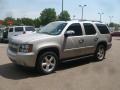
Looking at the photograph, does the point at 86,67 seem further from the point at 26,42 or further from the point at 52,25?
the point at 26,42

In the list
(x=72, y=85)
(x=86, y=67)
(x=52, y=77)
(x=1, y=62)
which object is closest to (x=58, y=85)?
(x=72, y=85)

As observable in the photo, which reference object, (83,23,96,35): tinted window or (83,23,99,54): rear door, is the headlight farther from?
(83,23,96,35): tinted window

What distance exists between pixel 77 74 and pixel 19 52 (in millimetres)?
2064

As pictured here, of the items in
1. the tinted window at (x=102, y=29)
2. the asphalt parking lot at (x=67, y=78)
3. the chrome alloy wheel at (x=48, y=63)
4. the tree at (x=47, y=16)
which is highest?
the tree at (x=47, y=16)

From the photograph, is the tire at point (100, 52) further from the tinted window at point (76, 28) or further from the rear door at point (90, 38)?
the tinted window at point (76, 28)

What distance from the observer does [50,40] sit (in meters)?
8.24

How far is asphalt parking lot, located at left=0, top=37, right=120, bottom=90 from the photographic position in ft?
22.1

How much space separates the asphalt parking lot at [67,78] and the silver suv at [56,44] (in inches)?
16.9

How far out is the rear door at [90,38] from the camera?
976 cm

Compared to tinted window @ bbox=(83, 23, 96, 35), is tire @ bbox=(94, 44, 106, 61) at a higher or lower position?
Result: lower

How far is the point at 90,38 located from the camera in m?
9.91

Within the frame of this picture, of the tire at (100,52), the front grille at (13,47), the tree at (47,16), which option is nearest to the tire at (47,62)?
the front grille at (13,47)

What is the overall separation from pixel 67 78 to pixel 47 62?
1.01m

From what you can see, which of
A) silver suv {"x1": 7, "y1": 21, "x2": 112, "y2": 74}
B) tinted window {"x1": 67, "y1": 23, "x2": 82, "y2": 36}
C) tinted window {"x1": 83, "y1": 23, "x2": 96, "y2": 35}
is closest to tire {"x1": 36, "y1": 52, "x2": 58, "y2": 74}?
silver suv {"x1": 7, "y1": 21, "x2": 112, "y2": 74}
